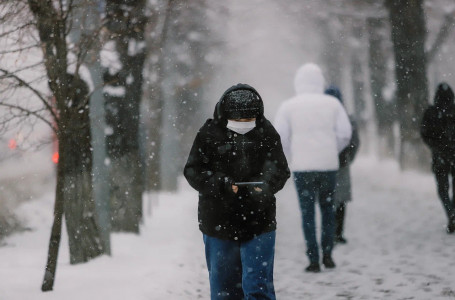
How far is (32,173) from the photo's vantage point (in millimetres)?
12469

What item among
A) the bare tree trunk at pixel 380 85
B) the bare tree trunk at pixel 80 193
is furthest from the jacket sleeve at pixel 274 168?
the bare tree trunk at pixel 380 85

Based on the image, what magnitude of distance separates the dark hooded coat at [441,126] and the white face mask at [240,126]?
504 centimetres

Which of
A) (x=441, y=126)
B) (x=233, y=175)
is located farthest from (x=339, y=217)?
(x=233, y=175)

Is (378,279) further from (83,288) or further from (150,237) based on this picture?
(150,237)

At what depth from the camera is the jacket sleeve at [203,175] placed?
4.45 meters

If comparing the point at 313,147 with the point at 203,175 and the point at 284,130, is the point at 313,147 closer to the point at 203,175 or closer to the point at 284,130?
the point at 284,130

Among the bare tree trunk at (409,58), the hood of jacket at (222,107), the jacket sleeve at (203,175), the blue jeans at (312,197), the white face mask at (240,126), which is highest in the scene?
the bare tree trunk at (409,58)

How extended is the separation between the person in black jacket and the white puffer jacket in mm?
2579

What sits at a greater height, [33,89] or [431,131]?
[33,89]

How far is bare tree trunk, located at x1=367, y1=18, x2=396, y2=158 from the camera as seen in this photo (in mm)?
22013

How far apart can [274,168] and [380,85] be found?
71.5ft

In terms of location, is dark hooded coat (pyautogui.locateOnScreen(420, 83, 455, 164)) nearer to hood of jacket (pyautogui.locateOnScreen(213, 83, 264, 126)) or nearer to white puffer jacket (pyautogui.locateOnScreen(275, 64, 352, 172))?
white puffer jacket (pyautogui.locateOnScreen(275, 64, 352, 172))

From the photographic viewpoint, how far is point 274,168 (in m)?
4.60

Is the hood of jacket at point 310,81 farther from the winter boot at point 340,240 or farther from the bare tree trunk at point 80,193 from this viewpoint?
the winter boot at point 340,240
